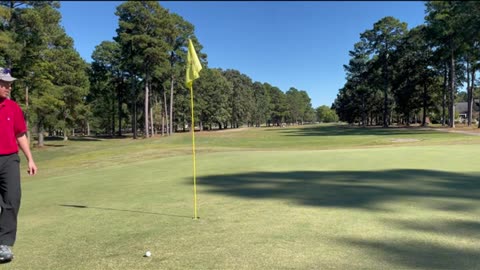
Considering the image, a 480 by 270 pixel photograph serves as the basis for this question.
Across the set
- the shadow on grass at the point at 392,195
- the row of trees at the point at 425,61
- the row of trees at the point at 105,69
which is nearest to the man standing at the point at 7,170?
the shadow on grass at the point at 392,195

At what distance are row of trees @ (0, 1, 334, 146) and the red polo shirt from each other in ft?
97.2

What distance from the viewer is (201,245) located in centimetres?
509

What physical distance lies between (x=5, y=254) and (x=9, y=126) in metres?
1.62

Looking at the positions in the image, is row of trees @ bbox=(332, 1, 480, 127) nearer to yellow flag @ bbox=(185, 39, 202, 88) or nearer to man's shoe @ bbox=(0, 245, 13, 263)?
yellow flag @ bbox=(185, 39, 202, 88)

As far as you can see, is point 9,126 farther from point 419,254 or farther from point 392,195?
point 392,195

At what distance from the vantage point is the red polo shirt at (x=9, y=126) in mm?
4973

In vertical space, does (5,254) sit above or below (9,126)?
below

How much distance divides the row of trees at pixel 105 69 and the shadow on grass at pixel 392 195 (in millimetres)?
28515

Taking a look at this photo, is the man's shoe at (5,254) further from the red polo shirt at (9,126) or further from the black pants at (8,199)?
the red polo shirt at (9,126)

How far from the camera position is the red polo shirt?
4.97 meters

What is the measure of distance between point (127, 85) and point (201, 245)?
70468 mm

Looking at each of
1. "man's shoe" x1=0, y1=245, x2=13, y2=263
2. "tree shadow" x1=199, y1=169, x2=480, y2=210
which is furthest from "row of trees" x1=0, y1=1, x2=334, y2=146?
"man's shoe" x1=0, y1=245, x2=13, y2=263

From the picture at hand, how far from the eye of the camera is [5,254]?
486cm

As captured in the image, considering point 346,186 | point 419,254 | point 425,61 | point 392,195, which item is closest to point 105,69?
point 425,61
